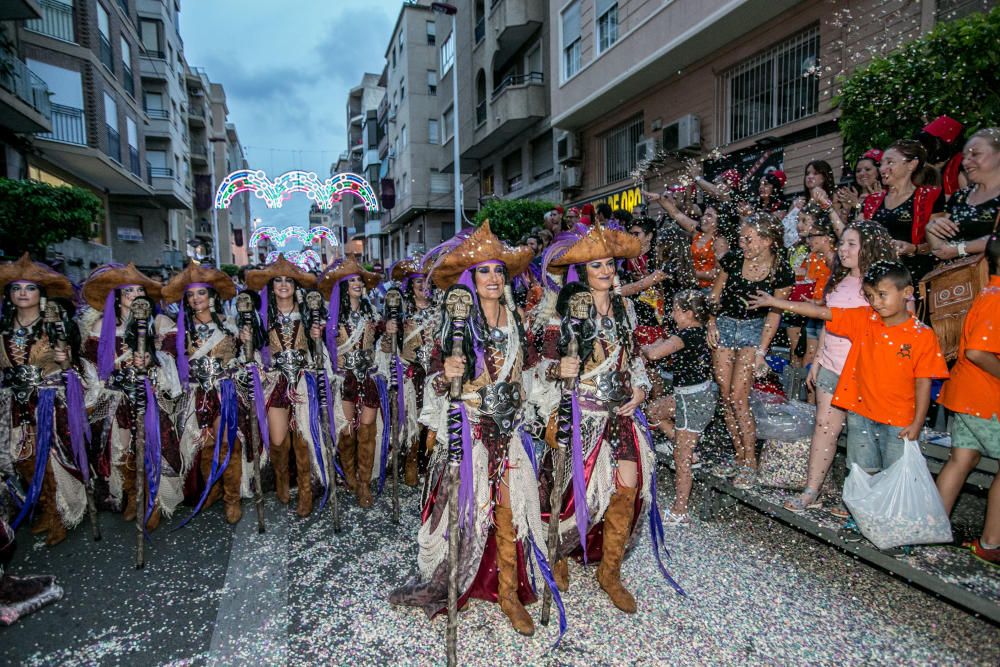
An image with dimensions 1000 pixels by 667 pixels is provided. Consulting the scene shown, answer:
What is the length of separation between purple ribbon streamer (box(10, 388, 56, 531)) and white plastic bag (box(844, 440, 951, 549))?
593 centimetres

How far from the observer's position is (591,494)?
3.32m

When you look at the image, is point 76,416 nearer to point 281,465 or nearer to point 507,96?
point 281,465

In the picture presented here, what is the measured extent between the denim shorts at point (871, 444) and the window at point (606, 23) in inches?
465

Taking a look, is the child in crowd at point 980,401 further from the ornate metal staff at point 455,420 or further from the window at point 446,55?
the window at point 446,55

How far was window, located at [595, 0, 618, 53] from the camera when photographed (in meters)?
12.7

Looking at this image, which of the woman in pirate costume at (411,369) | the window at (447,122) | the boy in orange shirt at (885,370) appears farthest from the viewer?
the window at (447,122)

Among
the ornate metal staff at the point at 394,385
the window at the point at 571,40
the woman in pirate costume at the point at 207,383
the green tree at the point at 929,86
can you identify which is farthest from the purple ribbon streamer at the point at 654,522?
the window at the point at 571,40

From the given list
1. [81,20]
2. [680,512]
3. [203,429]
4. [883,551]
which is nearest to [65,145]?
[81,20]

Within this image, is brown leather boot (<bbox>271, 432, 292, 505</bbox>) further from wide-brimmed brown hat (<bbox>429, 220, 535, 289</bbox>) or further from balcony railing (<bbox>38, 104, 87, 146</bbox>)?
balcony railing (<bbox>38, 104, 87, 146</bbox>)

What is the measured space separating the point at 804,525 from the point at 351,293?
4.17 m

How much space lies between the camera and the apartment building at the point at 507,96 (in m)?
18.0

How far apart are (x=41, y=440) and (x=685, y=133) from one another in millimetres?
11292

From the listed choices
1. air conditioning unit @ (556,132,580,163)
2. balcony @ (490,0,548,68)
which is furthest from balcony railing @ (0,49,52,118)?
air conditioning unit @ (556,132,580,163)

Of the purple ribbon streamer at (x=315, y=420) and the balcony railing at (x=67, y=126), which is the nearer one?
the purple ribbon streamer at (x=315, y=420)
